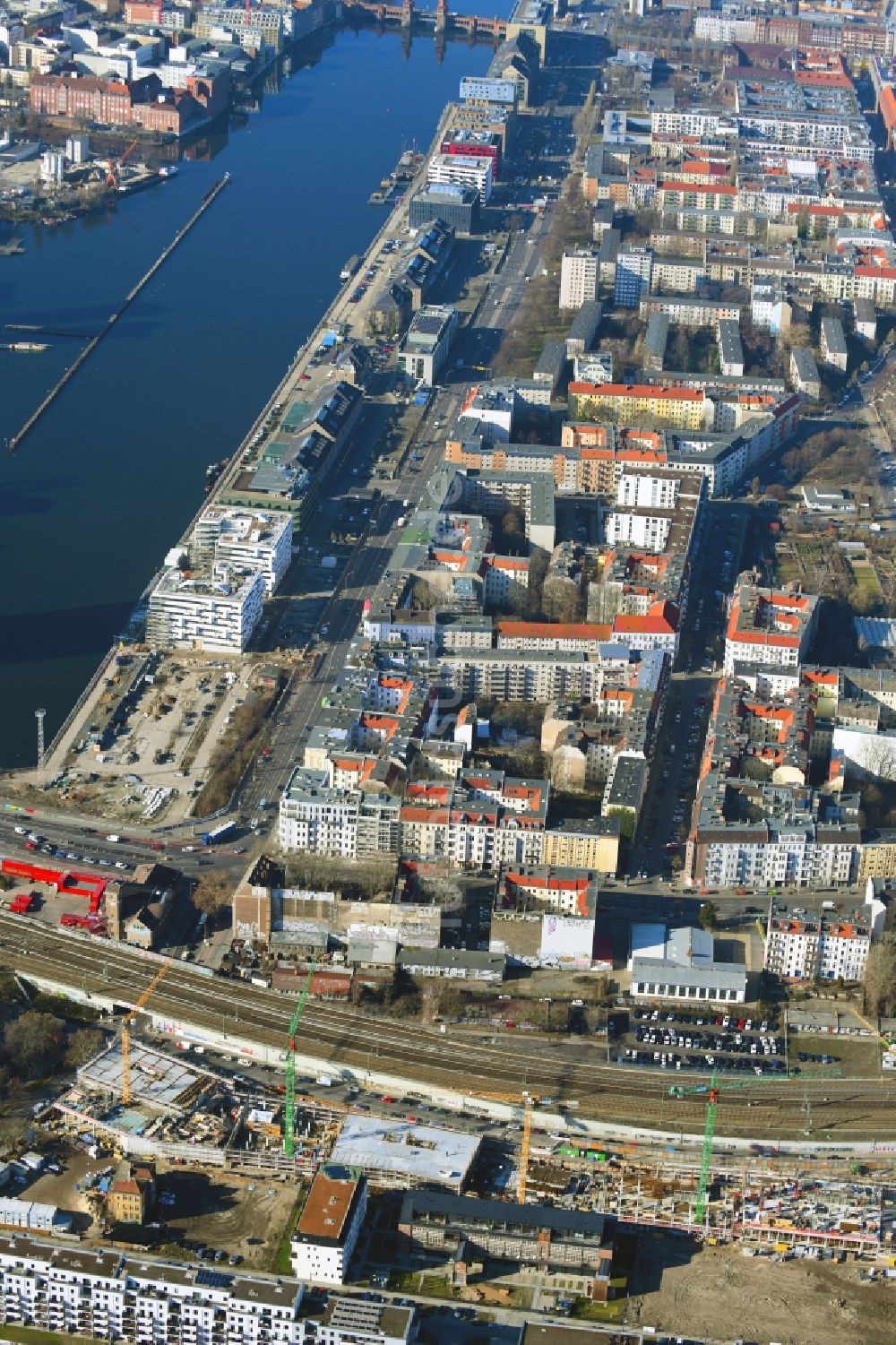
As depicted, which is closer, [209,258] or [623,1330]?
[623,1330]

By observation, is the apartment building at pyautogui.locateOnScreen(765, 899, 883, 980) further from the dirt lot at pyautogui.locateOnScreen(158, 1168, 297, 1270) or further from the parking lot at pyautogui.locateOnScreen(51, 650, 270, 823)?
the parking lot at pyautogui.locateOnScreen(51, 650, 270, 823)

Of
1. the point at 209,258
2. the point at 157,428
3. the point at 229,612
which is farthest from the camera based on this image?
the point at 209,258

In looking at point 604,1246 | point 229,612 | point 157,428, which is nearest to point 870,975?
point 604,1246

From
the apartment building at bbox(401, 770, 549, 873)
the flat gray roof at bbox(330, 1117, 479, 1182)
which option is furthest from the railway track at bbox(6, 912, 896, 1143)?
the apartment building at bbox(401, 770, 549, 873)

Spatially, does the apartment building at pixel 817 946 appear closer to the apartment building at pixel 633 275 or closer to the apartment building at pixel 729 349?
the apartment building at pixel 729 349

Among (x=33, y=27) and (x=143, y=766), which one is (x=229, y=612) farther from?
(x=33, y=27)

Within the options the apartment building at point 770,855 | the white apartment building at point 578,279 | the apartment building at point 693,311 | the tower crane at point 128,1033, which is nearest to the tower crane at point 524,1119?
the tower crane at point 128,1033
